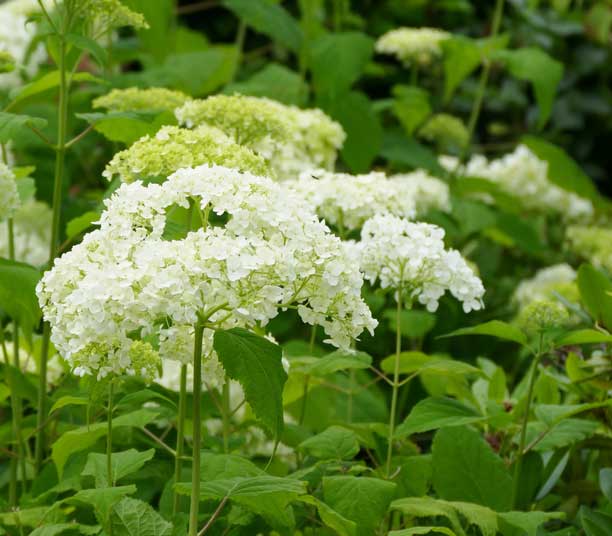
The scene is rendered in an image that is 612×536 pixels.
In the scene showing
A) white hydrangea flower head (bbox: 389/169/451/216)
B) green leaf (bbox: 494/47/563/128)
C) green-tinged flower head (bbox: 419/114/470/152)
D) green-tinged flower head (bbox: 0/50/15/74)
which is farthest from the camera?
green-tinged flower head (bbox: 419/114/470/152)

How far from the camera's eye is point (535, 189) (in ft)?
14.9

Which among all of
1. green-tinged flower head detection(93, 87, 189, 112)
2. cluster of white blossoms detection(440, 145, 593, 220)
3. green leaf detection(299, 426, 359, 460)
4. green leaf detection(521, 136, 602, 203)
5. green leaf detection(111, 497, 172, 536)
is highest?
green-tinged flower head detection(93, 87, 189, 112)

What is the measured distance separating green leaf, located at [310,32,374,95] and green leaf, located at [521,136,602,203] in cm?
64

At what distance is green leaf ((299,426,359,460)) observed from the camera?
201 cm

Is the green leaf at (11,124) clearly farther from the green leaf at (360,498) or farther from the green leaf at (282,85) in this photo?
the green leaf at (282,85)

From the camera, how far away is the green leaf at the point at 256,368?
157 centimetres

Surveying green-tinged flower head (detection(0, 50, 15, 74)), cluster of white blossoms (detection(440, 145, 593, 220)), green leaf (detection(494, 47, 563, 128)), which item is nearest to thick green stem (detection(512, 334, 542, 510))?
green-tinged flower head (detection(0, 50, 15, 74))

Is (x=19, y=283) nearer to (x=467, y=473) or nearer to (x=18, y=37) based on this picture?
(x=467, y=473)

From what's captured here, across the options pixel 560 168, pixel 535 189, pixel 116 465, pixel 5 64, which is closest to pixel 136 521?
pixel 116 465

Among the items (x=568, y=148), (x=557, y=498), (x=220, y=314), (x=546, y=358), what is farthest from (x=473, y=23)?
(x=220, y=314)

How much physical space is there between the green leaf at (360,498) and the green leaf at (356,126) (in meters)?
1.72

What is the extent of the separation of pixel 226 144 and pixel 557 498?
101 centimetres

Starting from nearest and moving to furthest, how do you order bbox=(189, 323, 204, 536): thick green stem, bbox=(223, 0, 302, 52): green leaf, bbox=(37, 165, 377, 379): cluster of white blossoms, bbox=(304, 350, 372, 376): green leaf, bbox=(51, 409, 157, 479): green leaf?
bbox=(37, 165, 377, 379): cluster of white blossoms → bbox=(189, 323, 204, 536): thick green stem → bbox=(51, 409, 157, 479): green leaf → bbox=(304, 350, 372, 376): green leaf → bbox=(223, 0, 302, 52): green leaf

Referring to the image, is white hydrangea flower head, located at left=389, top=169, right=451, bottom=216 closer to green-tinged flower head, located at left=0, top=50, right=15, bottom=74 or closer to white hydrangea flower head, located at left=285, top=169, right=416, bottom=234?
white hydrangea flower head, located at left=285, top=169, right=416, bottom=234
